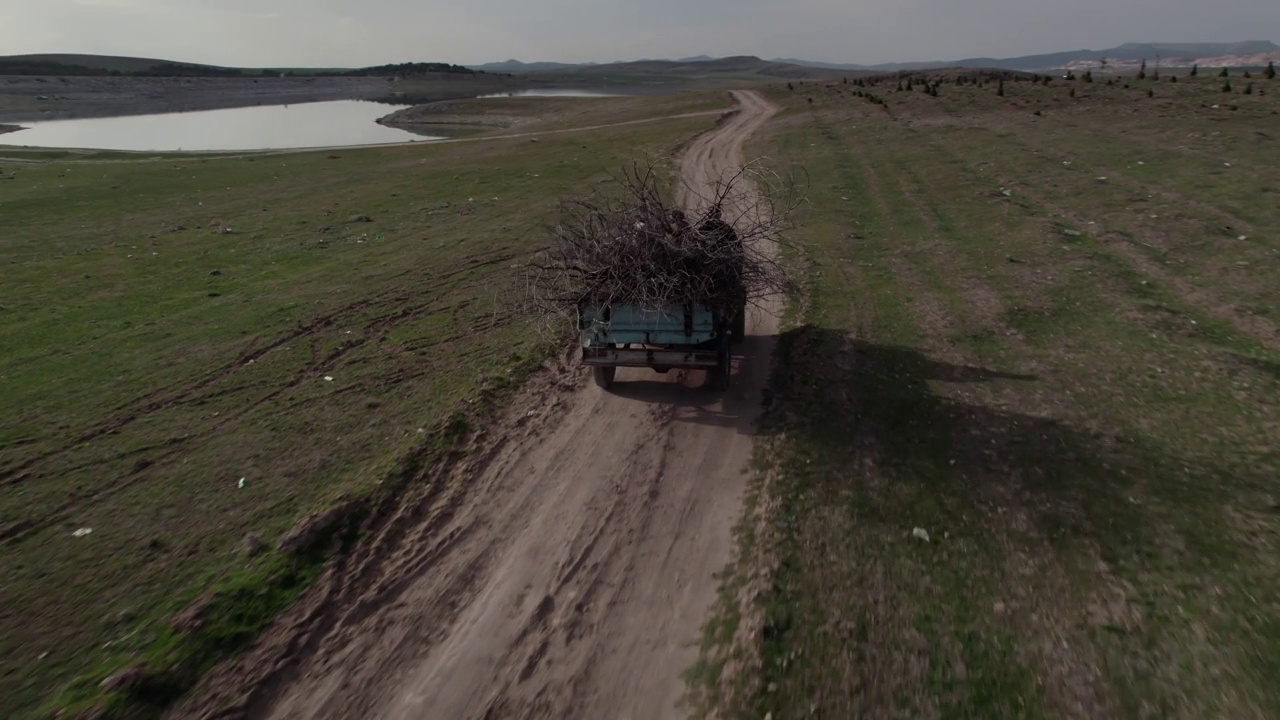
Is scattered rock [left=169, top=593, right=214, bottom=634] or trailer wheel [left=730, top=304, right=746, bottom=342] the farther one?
trailer wheel [left=730, top=304, right=746, bottom=342]

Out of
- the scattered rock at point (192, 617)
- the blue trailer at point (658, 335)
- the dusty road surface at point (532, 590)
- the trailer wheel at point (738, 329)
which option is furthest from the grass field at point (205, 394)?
the trailer wheel at point (738, 329)

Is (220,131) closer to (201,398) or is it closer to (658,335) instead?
(201,398)

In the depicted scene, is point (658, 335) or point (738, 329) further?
point (738, 329)

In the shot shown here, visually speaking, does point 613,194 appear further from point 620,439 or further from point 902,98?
point 902,98

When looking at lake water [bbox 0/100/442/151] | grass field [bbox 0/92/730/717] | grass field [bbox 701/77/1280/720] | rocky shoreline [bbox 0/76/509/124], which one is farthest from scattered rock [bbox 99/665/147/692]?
rocky shoreline [bbox 0/76/509/124]

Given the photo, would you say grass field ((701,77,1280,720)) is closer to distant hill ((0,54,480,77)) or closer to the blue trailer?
the blue trailer

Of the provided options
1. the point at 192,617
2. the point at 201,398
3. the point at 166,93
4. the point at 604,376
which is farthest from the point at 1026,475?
the point at 166,93
